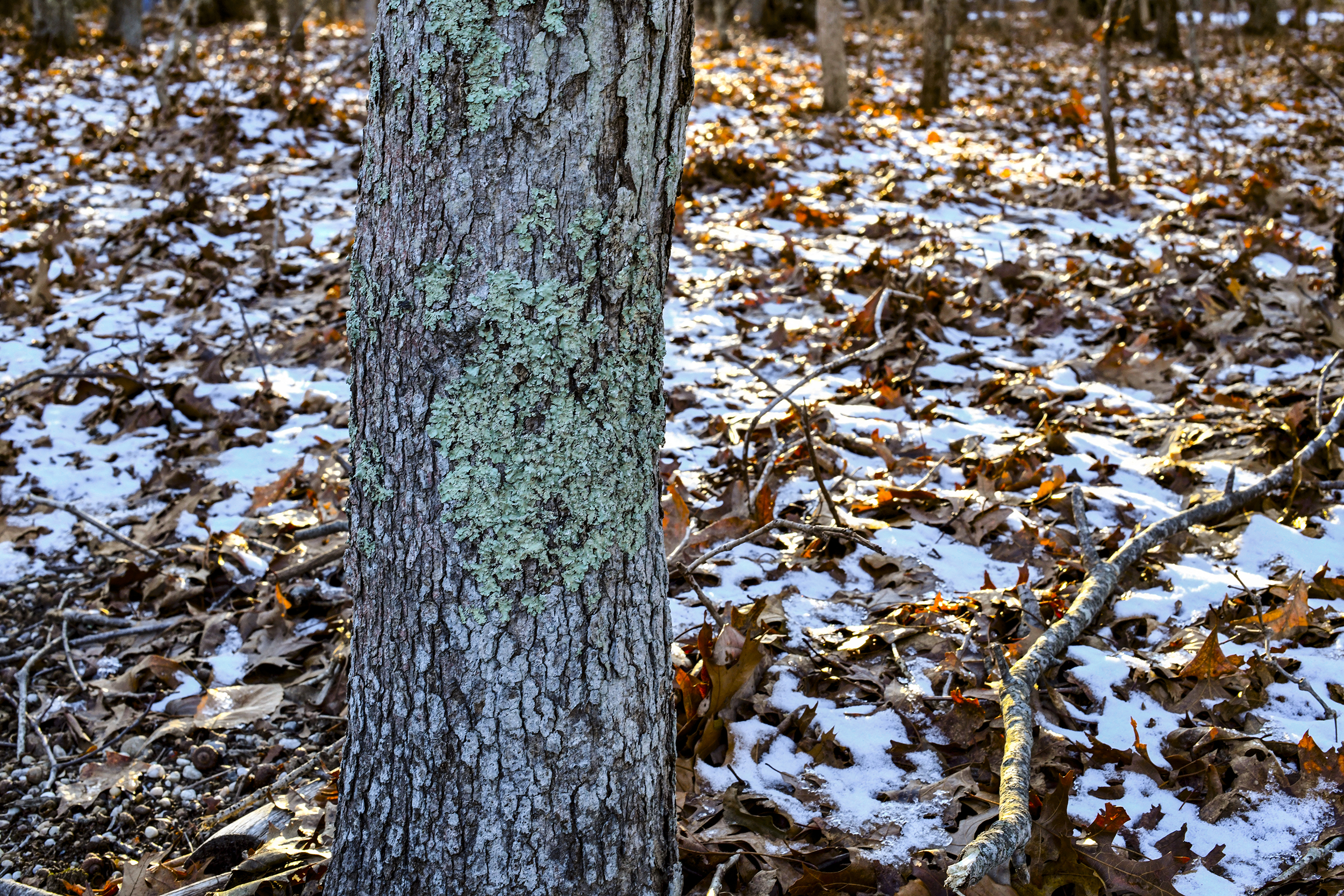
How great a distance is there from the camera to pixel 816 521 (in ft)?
10.3

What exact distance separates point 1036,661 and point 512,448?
1.59 meters

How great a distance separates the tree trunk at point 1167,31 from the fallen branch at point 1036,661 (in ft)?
48.6

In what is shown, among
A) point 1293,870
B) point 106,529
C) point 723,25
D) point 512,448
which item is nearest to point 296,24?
point 723,25

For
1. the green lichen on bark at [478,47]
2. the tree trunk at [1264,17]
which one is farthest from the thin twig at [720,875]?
the tree trunk at [1264,17]

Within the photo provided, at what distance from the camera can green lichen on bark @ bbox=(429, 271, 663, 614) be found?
55.9 inches

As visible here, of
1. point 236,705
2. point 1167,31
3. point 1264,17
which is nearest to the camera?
point 236,705

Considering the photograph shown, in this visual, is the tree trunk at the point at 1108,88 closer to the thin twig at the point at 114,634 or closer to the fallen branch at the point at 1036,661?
the fallen branch at the point at 1036,661

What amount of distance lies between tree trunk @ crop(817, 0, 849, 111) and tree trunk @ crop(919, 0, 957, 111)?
3.17ft

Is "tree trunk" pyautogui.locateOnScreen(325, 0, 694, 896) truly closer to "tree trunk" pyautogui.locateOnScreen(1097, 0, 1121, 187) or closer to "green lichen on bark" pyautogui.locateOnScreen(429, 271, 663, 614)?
"green lichen on bark" pyautogui.locateOnScreen(429, 271, 663, 614)

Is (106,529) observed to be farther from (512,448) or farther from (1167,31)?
(1167,31)

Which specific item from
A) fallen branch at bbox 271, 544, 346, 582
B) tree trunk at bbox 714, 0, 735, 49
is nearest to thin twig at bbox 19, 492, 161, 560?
fallen branch at bbox 271, 544, 346, 582

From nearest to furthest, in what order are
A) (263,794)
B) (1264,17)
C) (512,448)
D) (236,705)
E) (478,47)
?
(478,47) → (512,448) → (263,794) → (236,705) → (1264,17)

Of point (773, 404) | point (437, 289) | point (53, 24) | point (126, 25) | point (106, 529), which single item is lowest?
point (106, 529)

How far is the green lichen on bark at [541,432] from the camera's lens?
142cm
